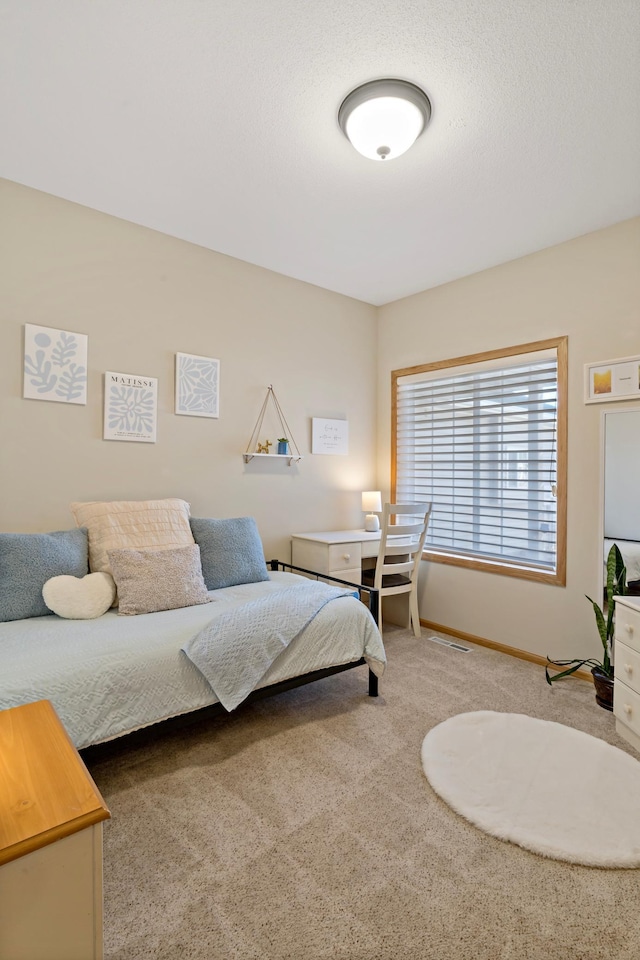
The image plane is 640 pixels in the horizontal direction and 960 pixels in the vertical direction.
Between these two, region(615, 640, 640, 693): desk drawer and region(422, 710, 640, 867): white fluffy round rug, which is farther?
region(615, 640, 640, 693): desk drawer

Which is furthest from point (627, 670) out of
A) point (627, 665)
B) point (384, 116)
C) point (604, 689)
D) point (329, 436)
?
point (384, 116)

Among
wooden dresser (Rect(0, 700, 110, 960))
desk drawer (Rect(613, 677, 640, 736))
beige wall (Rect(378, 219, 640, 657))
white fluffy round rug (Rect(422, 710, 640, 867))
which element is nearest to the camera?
wooden dresser (Rect(0, 700, 110, 960))

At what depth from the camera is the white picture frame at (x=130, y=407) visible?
293cm

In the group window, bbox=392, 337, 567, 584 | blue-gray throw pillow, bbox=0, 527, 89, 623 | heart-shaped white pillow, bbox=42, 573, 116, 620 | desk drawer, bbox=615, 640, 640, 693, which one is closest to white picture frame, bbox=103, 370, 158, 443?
blue-gray throw pillow, bbox=0, 527, 89, 623

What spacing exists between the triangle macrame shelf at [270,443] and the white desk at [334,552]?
613mm

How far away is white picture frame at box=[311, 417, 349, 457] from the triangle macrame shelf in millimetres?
206

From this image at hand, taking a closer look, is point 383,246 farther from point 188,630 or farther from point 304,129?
point 188,630

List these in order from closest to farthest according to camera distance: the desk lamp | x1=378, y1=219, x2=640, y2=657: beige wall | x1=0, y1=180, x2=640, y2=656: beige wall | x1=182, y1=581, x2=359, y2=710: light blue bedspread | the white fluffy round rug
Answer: the white fluffy round rug
x1=182, y1=581, x2=359, y2=710: light blue bedspread
x1=0, y1=180, x2=640, y2=656: beige wall
x1=378, y1=219, x2=640, y2=657: beige wall
the desk lamp

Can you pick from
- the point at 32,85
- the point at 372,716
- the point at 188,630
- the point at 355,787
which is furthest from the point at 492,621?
the point at 32,85

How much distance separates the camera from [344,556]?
352 centimetres

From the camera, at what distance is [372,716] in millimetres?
2484

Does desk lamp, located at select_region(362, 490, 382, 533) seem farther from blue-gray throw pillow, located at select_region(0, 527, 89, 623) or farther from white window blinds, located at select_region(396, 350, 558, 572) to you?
blue-gray throw pillow, located at select_region(0, 527, 89, 623)

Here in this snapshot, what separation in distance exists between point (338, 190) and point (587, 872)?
10.0ft

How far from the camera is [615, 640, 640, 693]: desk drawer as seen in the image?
2.23m
